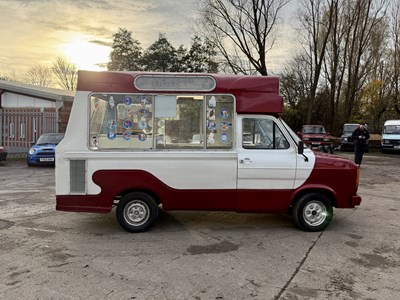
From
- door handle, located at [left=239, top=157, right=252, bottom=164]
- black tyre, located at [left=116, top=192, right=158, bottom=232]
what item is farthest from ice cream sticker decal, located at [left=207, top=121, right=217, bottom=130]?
black tyre, located at [left=116, top=192, right=158, bottom=232]

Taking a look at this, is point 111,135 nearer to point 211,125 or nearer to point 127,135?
point 127,135

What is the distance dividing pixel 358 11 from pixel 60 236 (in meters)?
31.8

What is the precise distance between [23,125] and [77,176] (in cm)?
1627

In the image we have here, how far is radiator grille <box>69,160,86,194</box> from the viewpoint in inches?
228

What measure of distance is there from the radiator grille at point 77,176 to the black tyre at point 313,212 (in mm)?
3539

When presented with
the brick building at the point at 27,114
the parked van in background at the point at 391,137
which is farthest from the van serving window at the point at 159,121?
the parked van in background at the point at 391,137

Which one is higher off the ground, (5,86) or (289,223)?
(5,86)

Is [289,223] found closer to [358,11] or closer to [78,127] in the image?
[78,127]

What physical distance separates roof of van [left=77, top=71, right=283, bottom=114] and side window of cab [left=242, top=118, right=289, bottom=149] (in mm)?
190

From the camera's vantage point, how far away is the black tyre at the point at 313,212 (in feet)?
19.9

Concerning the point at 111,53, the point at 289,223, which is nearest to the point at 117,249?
the point at 289,223

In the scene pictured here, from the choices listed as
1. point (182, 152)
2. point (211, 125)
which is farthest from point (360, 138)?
point (182, 152)

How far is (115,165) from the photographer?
19.0ft

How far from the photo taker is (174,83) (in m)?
5.87
